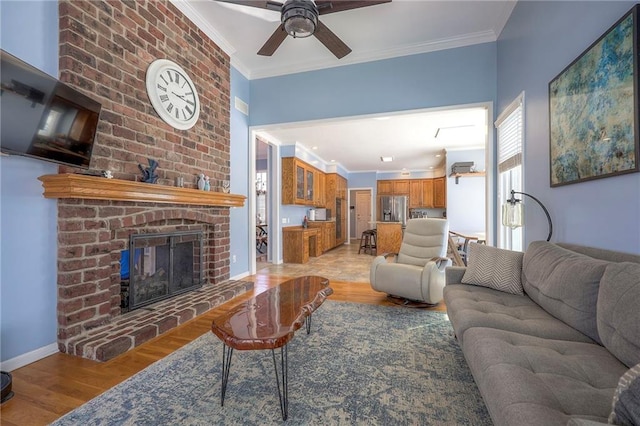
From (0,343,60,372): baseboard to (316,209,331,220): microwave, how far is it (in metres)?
6.42

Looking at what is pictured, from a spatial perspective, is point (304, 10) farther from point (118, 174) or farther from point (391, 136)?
point (391, 136)

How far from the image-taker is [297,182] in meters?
6.12

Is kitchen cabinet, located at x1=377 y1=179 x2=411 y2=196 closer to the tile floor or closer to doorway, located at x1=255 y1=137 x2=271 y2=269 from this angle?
the tile floor

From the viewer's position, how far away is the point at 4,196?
1719mm

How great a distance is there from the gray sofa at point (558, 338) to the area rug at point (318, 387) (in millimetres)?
379

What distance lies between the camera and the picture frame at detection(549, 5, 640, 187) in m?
1.29

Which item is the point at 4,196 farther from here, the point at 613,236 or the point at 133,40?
the point at 613,236

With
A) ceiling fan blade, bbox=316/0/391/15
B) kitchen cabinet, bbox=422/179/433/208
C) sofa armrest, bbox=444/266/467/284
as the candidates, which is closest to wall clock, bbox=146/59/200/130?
ceiling fan blade, bbox=316/0/391/15

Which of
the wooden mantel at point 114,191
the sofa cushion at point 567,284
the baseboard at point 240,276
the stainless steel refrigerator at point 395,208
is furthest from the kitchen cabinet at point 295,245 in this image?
the sofa cushion at point 567,284

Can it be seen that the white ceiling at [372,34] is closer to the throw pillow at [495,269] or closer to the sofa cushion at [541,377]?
the throw pillow at [495,269]

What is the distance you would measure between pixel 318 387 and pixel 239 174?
3252mm

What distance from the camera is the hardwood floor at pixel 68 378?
1.41 metres

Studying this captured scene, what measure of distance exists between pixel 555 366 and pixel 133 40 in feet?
12.1

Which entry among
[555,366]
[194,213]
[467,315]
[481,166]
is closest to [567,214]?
[467,315]
